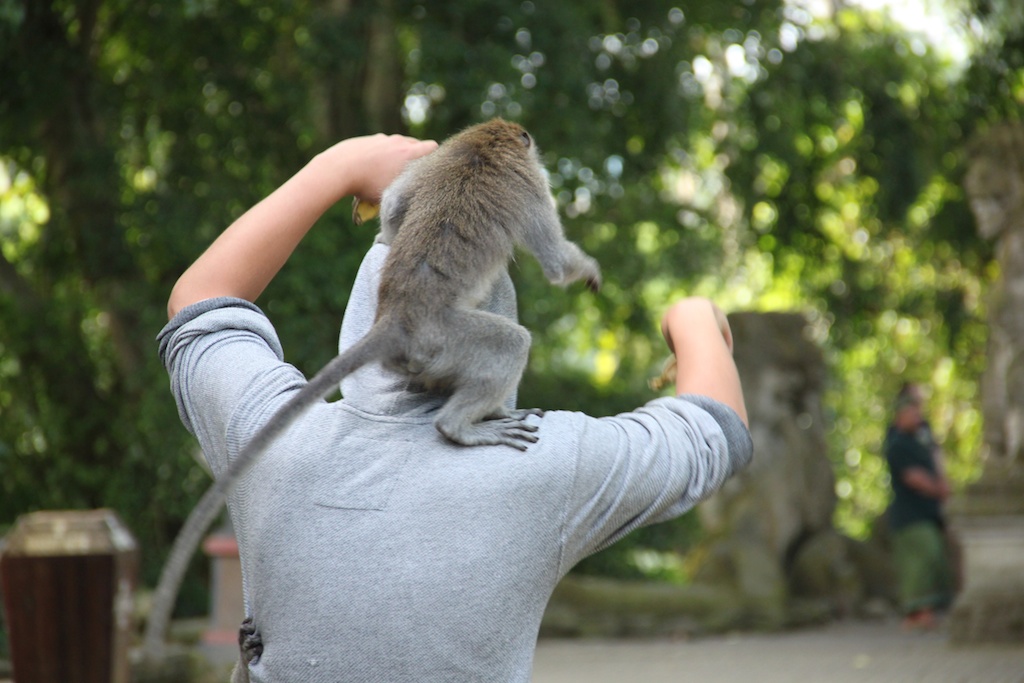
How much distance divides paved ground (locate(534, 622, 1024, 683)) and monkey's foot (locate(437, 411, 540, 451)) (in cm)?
690

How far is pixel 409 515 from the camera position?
1412 mm

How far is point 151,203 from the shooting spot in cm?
989

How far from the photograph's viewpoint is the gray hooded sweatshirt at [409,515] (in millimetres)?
1391

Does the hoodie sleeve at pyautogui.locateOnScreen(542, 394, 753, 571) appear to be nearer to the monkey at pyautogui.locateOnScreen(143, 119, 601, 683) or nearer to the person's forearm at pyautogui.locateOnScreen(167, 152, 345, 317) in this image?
the monkey at pyautogui.locateOnScreen(143, 119, 601, 683)

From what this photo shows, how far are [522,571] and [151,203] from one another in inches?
358

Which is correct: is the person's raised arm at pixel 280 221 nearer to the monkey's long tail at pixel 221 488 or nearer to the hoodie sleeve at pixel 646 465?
the monkey's long tail at pixel 221 488

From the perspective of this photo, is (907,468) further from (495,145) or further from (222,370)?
(222,370)

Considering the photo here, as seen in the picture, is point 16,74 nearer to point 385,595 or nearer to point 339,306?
point 339,306

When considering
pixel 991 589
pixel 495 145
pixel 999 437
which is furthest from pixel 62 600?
pixel 999 437

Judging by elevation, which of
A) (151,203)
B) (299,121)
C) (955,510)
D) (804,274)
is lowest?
(955,510)

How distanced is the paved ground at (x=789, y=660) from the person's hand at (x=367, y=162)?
6.77 metres

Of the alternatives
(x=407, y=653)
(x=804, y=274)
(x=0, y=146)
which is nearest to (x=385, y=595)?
(x=407, y=653)

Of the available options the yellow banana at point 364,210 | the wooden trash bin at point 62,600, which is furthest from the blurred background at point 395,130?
the yellow banana at point 364,210

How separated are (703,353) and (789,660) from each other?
7778mm
